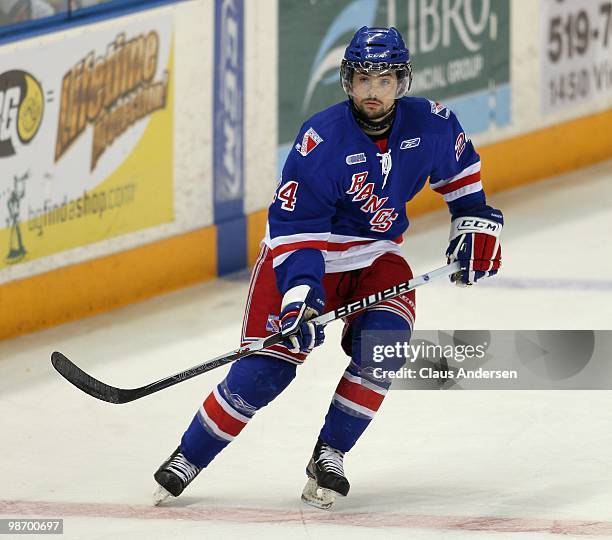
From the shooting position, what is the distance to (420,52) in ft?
25.2

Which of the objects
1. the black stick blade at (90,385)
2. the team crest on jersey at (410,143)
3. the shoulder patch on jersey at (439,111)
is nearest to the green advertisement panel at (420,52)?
the black stick blade at (90,385)

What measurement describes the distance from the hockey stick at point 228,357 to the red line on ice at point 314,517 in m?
0.32

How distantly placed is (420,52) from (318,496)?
3729 millimetres

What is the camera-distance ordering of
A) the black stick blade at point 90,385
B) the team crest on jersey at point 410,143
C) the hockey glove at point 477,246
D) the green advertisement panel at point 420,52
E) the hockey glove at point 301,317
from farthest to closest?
the green advertisement panel at point 420,52
the black stick blade at point 90,385
the hockey glove at point 477,246
the team crest on jersey at point 410,143
the hockey glove at point 301,317

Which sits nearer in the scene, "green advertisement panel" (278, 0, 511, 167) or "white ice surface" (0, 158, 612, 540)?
"white ice surface" (0, 158, 612, 540)

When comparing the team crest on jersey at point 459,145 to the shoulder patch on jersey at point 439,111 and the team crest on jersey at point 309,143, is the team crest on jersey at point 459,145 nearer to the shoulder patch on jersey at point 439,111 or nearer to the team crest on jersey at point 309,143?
the shoulder patch on jersey at point 439,111

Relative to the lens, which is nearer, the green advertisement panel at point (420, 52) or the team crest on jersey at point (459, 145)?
the team crest on jersey at point (459, 145)

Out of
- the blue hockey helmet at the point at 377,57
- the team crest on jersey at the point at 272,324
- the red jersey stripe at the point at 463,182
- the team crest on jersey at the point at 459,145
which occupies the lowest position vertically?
the team crest on jersey at the point at 272,324

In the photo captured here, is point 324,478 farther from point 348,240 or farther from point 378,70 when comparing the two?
point 378,70

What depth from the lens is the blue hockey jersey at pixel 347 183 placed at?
4.18m

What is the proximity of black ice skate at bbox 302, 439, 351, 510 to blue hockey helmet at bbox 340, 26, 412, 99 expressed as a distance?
35.6 inches

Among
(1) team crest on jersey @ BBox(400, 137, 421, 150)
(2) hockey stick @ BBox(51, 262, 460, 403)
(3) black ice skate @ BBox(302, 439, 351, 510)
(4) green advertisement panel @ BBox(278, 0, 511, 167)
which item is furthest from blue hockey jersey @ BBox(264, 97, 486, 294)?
(4) green advertisement panel @ BBox(278, 0, 511, 167)

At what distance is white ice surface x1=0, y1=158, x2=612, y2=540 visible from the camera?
14.0ft

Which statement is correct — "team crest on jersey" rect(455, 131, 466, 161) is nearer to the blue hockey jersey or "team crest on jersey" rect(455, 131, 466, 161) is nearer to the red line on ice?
the blue hockey jersey
